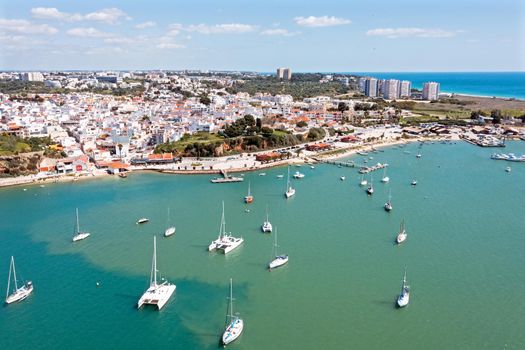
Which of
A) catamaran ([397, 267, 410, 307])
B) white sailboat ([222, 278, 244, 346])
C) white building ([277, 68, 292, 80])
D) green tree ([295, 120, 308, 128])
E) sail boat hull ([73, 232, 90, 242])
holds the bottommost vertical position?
white sailboat ([222, 278, 244, 346])

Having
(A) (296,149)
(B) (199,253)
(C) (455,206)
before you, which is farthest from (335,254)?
(A) (296,149)

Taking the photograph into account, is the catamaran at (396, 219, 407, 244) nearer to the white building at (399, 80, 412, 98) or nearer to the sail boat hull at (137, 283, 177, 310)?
the sail boat hull at (137, 283, 177, 310)

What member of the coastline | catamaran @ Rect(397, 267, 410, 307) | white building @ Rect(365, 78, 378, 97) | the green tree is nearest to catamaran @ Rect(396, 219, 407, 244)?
catamaran @ Rect(397, 267, 410, 307)

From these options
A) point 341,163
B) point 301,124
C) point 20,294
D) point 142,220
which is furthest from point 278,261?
point 301,124

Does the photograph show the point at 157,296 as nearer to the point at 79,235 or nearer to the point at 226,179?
the point at 79,235

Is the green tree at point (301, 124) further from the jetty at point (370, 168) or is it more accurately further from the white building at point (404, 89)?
the white building at point (404, 89)

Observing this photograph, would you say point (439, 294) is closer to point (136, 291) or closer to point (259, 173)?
point (136, 291)
